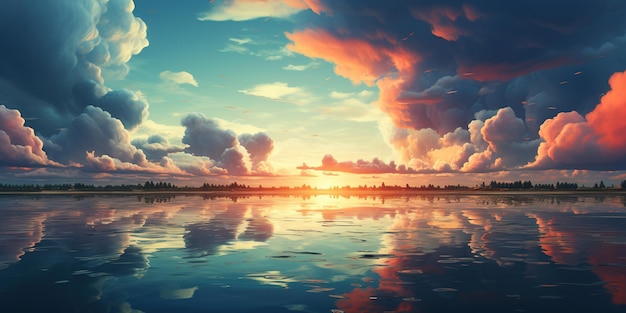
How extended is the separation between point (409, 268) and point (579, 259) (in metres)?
10.6

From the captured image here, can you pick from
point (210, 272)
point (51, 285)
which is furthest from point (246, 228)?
point (51, 285)

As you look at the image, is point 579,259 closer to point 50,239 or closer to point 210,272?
point 210,272

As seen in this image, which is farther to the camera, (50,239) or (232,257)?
(50,239)

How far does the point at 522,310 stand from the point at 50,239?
34761mm

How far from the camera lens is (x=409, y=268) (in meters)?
24.6

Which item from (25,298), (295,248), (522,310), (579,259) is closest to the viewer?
(522,310)

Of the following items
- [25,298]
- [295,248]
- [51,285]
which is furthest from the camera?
[295,248]

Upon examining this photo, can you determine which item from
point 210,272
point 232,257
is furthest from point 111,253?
point 210,272

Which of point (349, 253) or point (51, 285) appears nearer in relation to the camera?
point (51, 285)

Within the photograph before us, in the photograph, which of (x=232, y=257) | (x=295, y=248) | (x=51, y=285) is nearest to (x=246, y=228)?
(x=295, y=248)

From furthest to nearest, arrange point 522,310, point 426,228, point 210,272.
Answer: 1. point 426,228
2. point 210,272
3. point 522,310

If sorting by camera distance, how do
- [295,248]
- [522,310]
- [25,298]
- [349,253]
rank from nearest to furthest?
1. [522,310]
2. [25,298]
3. [349,253]
4. [295,248]

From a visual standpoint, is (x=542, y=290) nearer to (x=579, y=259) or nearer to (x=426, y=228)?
(x=579, y=259)

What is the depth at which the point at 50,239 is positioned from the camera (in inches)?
1491
